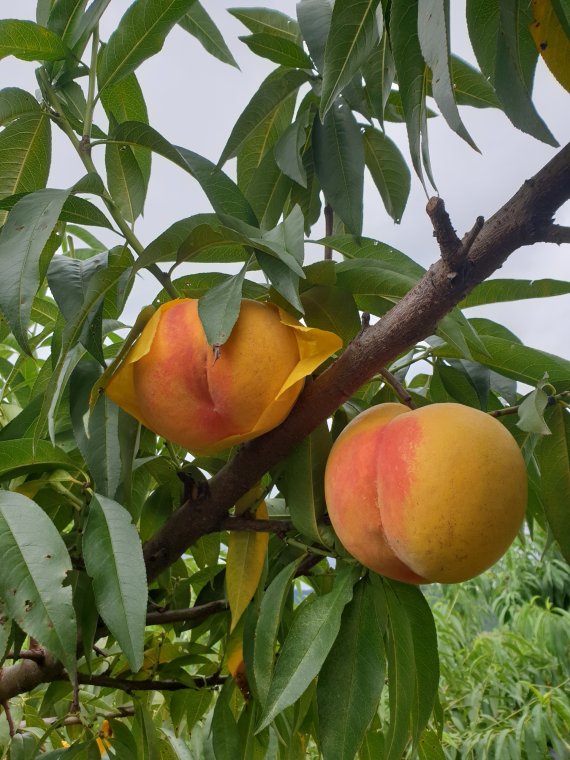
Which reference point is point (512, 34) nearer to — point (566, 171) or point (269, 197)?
point (566, 171)

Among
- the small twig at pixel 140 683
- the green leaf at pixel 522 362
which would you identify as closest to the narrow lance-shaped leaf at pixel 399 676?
the green leaf at pixel 522 362

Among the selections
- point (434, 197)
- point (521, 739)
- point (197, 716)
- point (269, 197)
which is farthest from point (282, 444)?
point (521, 739)

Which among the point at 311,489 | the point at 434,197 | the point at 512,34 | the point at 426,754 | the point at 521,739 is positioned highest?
the point at 512,34

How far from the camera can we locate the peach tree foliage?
54cm

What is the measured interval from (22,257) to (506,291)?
0.40 meters

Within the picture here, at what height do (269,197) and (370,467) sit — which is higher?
(269,197)

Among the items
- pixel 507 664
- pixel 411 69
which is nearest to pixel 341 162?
pixel 411 69

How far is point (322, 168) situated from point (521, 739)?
169 cm

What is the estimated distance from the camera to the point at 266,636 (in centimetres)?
66

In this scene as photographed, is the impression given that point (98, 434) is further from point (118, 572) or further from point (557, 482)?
point (557, 482)

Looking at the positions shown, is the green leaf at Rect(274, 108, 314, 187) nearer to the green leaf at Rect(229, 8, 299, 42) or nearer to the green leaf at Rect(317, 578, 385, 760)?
the green leaf at Rect(229, 8, 299, 42)

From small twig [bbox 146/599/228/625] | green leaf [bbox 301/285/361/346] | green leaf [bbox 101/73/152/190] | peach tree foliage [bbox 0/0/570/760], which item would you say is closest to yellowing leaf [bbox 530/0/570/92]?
peach tree foliage [bbox 0/0/570/760]

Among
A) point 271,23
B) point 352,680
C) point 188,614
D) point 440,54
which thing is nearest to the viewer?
point 440,54

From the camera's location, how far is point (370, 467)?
591 millimetres
